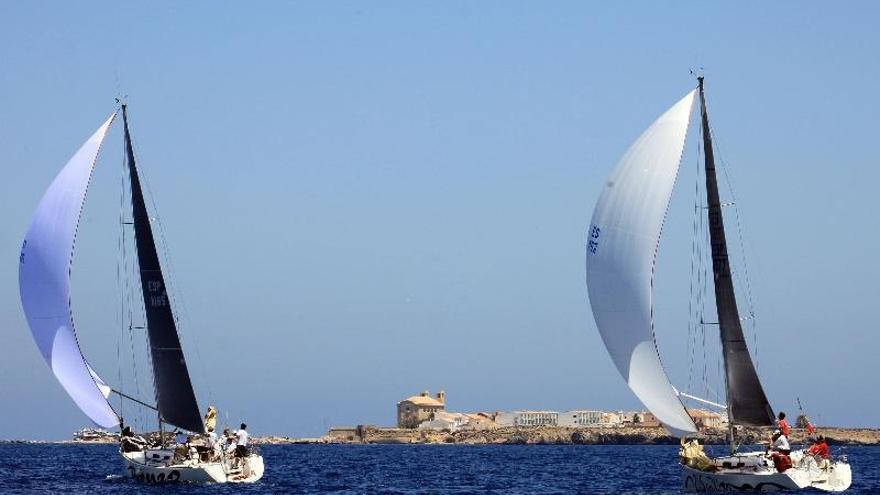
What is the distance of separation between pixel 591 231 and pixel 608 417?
155 metres

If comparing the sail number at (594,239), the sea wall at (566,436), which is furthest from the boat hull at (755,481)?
the sea wall at (566,436)

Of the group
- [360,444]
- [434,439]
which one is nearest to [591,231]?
[434,439]

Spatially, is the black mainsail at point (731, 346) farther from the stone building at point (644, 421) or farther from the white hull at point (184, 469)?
the stone building at point (644, 421)

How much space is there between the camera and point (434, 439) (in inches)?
6732

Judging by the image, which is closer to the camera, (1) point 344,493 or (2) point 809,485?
(2) point 809,485

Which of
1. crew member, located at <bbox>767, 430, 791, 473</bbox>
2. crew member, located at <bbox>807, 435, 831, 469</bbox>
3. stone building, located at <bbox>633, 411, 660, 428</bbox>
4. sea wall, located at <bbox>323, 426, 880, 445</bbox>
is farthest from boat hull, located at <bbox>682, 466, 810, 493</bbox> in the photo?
stone building, located at <bbox>633, 411, 660, 428</bbox>

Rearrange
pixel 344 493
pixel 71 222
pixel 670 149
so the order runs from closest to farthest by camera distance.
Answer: pixel 670 149 < pixel 71 222 < pixel 344 493

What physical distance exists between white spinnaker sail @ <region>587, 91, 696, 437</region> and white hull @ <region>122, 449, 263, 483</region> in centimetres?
1195

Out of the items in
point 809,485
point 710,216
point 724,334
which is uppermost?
point 710,216

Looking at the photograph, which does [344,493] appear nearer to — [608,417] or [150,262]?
[150,262]

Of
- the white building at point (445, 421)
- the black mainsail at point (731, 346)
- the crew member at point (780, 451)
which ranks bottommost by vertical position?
the crew member at point (780, 451)

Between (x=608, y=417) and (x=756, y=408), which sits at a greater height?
(x=608, y=417)

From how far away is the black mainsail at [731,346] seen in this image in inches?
1578

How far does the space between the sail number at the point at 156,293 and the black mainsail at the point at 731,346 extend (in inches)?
609
